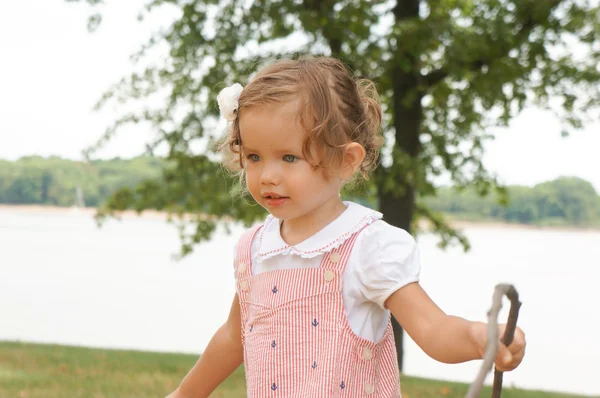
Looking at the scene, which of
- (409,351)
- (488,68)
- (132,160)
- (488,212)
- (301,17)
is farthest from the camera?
(409,351)

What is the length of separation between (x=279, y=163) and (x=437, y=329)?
1.79 ft

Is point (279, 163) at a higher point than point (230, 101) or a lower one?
lower

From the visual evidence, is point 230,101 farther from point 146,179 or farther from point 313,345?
point 146,179

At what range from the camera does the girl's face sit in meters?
1.84

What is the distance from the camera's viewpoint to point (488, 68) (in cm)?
712

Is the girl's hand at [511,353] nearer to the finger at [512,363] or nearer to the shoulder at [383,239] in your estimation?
the finger at [512,363]

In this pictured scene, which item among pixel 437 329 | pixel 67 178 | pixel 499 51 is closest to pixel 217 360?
pixel 437 329

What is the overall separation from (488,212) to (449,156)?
3367 millimetres

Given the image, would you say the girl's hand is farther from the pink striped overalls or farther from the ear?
the ear

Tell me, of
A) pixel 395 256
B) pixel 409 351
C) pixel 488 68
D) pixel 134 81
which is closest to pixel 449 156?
pixel 488 68

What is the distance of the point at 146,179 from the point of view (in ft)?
28.0

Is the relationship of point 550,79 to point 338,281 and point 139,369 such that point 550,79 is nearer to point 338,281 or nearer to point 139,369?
point 139,369

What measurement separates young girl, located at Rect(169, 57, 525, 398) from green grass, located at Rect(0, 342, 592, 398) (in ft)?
13.9

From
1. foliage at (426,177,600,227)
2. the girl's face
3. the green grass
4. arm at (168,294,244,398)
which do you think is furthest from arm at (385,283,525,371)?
foliage at (426,177,600,227)
